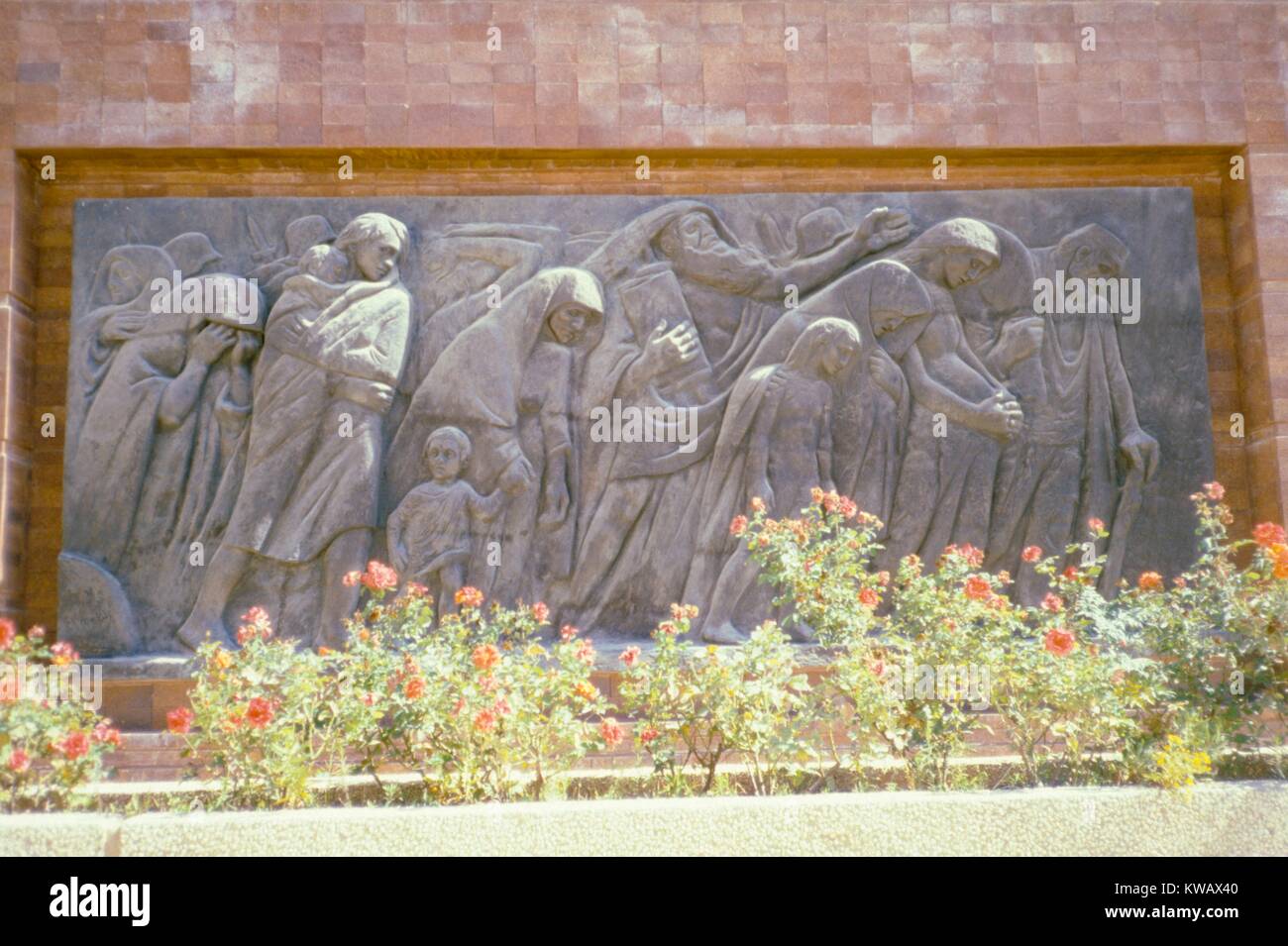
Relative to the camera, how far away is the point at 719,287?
6.54 metres

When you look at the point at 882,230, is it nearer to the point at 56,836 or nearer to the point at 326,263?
the point at 326,263

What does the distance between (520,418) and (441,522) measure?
69 cm

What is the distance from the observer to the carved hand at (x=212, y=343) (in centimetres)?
637

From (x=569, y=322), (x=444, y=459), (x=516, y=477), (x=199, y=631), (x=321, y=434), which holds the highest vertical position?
(x=569, y=322)

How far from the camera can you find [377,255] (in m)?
6.40

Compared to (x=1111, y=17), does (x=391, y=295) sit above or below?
below

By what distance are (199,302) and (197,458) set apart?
82cm

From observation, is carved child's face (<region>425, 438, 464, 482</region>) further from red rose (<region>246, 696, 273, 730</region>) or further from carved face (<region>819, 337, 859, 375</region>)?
red rose (<region>246, 696, 273, 730</region>)

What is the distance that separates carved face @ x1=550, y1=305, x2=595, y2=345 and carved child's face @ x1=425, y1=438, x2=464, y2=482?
0.80 metres

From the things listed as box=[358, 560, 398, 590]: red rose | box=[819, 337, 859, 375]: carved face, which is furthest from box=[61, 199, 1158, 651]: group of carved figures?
box=[358, 560, 398, 590]: red rose

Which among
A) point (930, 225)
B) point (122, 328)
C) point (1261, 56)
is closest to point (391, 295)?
point (122, 328)

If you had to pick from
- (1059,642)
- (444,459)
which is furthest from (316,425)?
(1059,642)

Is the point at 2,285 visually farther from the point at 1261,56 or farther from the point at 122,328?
the point at 1261,56

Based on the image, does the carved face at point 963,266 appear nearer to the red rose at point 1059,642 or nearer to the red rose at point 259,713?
the red rose at point 1059,642
